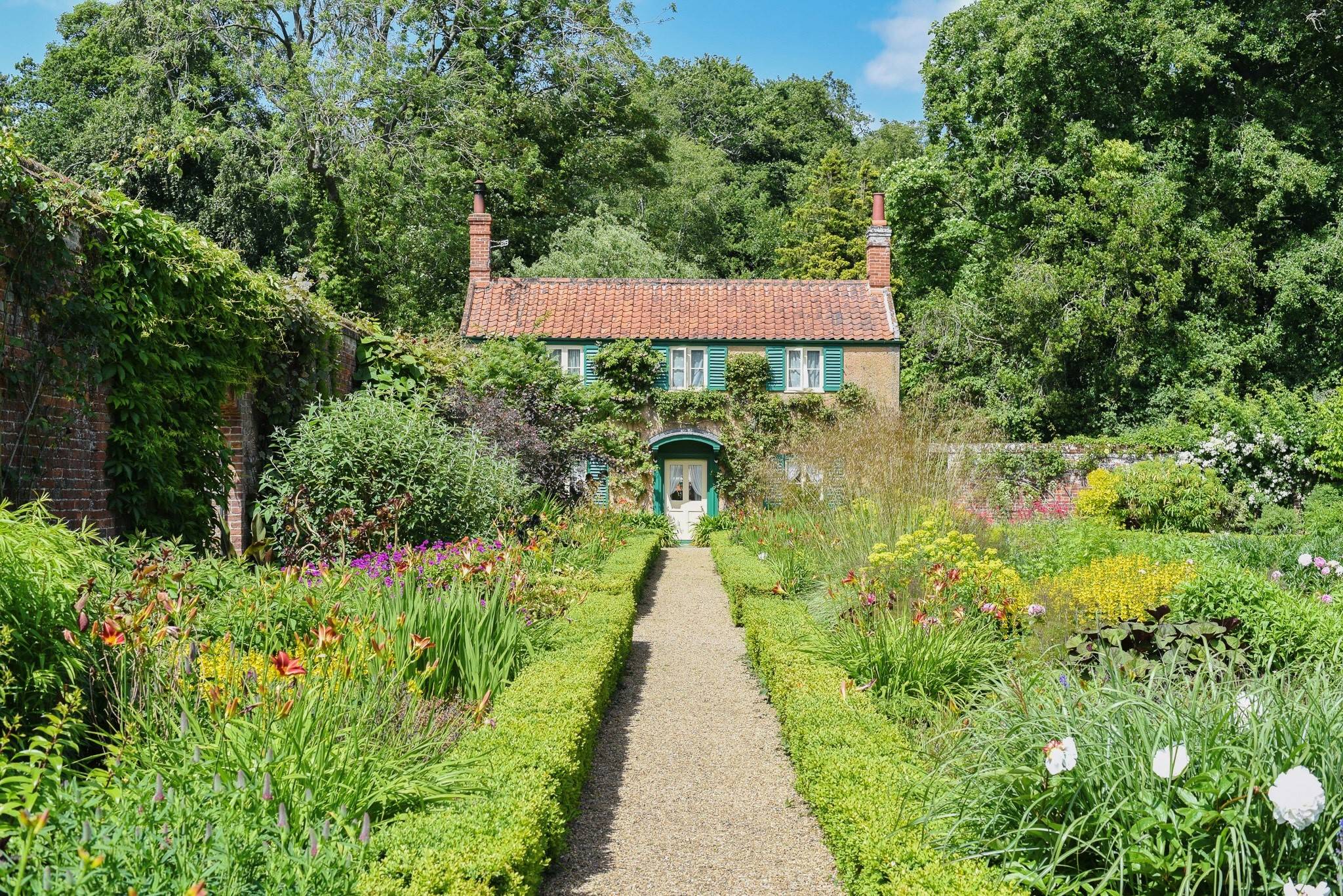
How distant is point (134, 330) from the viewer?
7.14 metres

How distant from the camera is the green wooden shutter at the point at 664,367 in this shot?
21.5m

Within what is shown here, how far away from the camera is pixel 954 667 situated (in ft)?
19.5

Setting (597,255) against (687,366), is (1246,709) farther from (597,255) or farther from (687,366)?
(597,255)

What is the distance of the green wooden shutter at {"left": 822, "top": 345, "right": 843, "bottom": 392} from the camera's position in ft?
70.4

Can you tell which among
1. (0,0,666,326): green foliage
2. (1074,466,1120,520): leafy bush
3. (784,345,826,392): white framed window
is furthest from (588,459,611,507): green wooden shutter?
(1074,466,1120,520): leafy bush

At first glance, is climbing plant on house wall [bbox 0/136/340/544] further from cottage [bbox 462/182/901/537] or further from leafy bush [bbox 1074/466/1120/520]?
leafy bush [bbox 1074/466/1120/520]

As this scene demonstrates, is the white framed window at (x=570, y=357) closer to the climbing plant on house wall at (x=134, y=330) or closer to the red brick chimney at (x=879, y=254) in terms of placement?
the red brick chimney at (x=879, y=254)

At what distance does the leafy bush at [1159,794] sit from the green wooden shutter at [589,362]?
18275 millimetres

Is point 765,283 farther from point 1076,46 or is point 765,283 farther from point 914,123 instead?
point 914,123

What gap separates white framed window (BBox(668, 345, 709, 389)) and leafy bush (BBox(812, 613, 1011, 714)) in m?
15.5

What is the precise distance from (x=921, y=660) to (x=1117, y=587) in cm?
202

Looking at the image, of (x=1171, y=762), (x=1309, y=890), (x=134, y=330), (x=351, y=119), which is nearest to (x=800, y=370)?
(x=351, y=119)

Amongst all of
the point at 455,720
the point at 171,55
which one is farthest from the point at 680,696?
the point at 171,55

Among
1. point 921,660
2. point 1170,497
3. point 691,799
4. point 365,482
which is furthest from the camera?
point 1170,497
